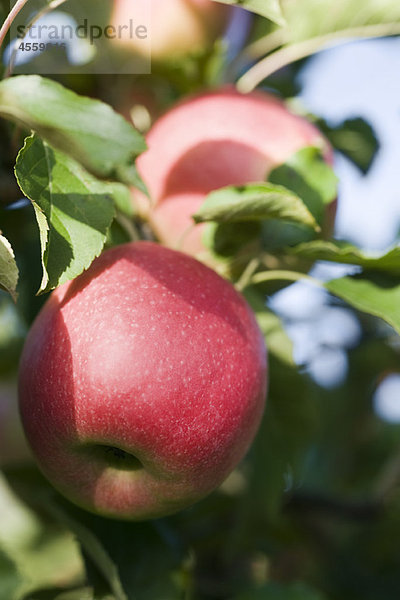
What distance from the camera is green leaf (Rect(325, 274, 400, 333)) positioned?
0.82 m

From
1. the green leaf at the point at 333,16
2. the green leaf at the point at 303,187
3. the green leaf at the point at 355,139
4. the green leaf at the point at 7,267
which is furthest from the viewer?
the green leaf at the point at 355,139

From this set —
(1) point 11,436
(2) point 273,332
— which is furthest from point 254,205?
(1) point 11,436

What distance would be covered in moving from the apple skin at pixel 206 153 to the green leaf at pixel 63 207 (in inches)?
11.0

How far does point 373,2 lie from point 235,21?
27 centimetres

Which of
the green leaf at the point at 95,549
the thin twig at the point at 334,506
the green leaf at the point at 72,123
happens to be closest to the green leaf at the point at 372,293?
the green leaf at the point at 72,123

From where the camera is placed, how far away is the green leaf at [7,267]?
2.03ft

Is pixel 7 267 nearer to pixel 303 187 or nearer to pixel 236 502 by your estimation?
pixel 303 187

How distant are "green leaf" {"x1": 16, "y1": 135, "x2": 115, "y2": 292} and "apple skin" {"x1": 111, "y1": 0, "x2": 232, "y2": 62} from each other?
56 centimetres

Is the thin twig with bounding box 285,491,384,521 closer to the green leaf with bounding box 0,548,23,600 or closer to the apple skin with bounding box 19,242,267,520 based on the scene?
the green leaf with bounding box 0,548,23,600

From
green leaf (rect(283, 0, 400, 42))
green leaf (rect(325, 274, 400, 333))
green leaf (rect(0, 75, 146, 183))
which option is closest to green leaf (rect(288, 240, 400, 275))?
green leaf (rect(325, 274, 400, 333))

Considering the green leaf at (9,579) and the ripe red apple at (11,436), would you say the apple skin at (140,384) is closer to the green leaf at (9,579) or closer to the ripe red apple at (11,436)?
the green leaf at (9,579)

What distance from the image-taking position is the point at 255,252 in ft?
3.06

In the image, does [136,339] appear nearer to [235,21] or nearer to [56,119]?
[56,119]

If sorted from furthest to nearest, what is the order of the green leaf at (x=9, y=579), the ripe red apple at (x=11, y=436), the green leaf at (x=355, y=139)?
the ripe red apple at (x=11, y=436) < the green leaf at (x=355, y=139) < the green leaf at (x=9, y=579)
